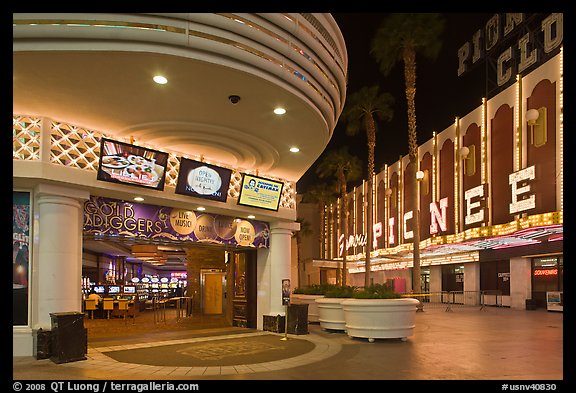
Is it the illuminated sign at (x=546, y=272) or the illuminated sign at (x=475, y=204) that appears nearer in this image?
the illuminated sign at (x=546, y=272)

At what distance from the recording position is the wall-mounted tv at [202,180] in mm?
12883

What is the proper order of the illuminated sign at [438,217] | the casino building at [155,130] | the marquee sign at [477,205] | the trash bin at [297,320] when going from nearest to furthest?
the casino building at [155,130], the trash bin at [297,320], the marquee sign at [477,205], the illuminated sign at [438,217]

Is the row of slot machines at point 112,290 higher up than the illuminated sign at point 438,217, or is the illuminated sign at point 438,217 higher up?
the illuminated sign at point 438,217

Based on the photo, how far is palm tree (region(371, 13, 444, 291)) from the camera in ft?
81.1

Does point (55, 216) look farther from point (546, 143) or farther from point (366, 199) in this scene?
point (366, 199)

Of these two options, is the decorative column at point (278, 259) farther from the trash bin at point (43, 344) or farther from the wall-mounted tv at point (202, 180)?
the trash bin at point (43, 344)

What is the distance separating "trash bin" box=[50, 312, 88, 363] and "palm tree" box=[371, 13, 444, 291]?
55.8ft

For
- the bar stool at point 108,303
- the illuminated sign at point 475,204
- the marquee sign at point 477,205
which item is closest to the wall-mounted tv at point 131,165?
the bar stool at point 108,303

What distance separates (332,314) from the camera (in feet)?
51.3

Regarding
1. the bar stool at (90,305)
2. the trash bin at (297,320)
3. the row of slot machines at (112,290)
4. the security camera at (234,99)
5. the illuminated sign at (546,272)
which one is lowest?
the bar stool at (90,305)

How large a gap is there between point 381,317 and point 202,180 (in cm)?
581

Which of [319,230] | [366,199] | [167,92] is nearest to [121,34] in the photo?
[167,92]

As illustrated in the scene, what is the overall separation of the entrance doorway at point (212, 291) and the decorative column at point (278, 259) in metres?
8.44

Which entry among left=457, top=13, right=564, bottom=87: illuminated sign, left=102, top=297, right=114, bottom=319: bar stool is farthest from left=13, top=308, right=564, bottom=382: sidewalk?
left=457, top=13, right=564, bottom=87: illuminated sign
